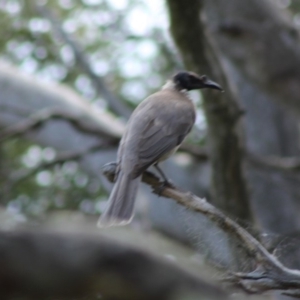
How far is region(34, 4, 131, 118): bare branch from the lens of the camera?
10.9 m

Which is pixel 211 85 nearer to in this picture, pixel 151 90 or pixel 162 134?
pixel 162 134

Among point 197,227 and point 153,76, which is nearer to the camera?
point 197,227

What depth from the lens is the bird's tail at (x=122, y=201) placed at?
13.3 ft

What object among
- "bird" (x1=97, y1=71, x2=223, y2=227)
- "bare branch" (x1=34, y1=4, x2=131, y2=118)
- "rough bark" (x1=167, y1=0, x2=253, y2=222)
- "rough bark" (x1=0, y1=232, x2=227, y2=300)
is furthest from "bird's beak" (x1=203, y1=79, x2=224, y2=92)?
"bare branch" (x1=34, y1=4, x2=131, y2=118)

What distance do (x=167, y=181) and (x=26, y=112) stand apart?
214 inches

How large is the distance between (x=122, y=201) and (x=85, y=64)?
7421 millimetres

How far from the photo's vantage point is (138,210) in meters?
8.46

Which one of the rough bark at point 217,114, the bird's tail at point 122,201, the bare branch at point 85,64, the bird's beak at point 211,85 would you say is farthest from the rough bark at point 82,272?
the bare branch at point 85,64

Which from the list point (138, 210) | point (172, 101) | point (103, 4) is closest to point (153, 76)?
point (103, 4)

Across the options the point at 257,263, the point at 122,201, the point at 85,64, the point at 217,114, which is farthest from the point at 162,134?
the point at 85,64

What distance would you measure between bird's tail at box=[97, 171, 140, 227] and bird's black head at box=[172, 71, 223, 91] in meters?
1.44

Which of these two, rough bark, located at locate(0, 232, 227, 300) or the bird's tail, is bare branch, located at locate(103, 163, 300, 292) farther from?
rough bark, located at locate(0, 232, 227, 300)

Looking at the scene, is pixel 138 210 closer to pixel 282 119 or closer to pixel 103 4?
pixel 282 119

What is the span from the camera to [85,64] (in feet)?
37.6
